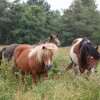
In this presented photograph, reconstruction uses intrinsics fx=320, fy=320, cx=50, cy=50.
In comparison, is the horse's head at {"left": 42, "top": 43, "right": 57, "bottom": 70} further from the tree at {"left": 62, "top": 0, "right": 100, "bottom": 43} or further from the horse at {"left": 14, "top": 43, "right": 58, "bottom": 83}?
the tree at {"left": 62, "top": 0, "right": 100, "bottom": 43}

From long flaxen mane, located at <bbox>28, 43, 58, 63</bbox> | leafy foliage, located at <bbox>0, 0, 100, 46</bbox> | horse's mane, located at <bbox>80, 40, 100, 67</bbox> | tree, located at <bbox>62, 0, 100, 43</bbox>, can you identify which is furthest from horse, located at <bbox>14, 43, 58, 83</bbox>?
tree, located at <bbox>62, 0, 100, 43</bbox>

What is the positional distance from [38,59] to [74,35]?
50551 millimetres

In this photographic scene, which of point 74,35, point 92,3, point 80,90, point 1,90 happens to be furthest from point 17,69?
point 92,3

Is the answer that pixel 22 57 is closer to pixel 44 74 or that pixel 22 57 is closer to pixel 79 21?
pixel 44 74

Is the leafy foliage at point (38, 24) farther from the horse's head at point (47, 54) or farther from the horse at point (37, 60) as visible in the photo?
the horse's head at point (47, 54)

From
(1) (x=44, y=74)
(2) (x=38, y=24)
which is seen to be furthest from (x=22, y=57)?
(2) (x=38, y=24)

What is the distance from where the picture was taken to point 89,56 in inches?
332

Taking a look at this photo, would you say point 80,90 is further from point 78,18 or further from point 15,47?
point 78,18

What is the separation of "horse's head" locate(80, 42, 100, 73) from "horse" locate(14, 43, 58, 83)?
1.03m

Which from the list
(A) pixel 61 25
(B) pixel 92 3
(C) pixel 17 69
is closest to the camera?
(C) pixel 17 69

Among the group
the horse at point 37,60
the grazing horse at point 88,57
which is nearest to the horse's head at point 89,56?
the grazing horse at point 88,57

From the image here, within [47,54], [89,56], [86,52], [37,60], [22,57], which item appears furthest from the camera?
[22,57]

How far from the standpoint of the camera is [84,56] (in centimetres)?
887

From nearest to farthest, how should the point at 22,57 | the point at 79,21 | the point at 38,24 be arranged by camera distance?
the point at 22,57, the point at 38,24, the point at 79,21
